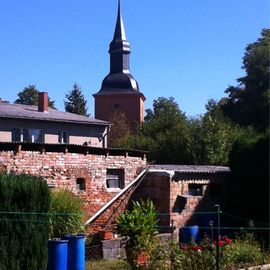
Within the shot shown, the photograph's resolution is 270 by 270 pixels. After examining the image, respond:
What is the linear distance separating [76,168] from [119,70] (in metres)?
49.2

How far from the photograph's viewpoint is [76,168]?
63.7 ft

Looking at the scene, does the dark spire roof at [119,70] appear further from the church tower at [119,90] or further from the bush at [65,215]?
the bush at [65,215]

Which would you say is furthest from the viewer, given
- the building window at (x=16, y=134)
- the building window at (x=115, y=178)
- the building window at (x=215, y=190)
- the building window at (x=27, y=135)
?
the building window at (x=27, y=135)

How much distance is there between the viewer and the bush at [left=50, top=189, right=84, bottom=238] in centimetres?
1544

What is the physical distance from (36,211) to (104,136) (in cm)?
3160

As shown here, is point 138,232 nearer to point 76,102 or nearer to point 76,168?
point 76,168

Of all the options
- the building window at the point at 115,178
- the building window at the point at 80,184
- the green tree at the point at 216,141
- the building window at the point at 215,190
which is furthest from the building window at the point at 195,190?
the green tree at the point at 216,141

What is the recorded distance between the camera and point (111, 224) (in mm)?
19500

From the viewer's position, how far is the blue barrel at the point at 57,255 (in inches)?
476

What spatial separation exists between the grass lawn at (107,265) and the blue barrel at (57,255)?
1.60m

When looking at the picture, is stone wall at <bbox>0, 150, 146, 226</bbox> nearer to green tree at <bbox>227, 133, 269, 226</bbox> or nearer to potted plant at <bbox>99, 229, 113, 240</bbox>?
potted plant at <bbox>99, 229, 113, 240</bbox>

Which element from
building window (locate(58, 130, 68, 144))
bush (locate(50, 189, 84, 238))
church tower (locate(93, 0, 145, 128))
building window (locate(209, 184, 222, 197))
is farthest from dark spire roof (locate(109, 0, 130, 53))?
bush (locate(50, 189, 84, 238))

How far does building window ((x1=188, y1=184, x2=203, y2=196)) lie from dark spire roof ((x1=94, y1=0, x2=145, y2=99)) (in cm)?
4622

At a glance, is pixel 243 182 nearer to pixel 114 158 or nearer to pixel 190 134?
pixel 114 158
